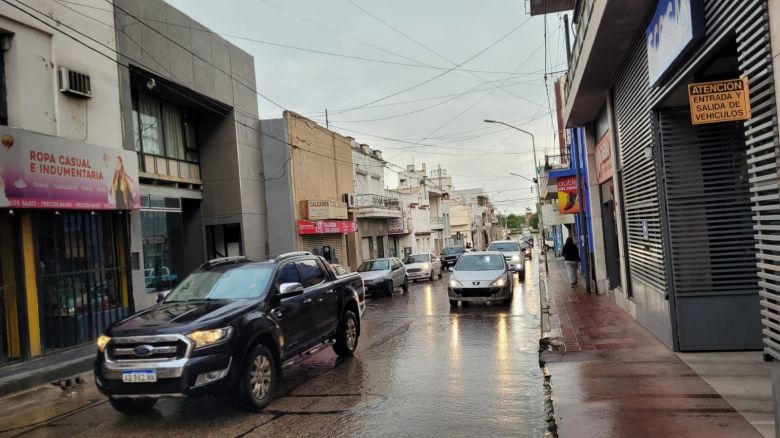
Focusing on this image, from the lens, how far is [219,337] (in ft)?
20.6

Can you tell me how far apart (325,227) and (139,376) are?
21.1m

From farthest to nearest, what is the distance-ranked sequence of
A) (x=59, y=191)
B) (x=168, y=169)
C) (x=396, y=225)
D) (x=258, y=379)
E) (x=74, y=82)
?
(x=396, y=225) < (x=168, y=169) < (x=74, y=82) < (x=59, y=191) < (x=258, y=379)

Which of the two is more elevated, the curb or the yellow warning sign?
the yellow warning sign

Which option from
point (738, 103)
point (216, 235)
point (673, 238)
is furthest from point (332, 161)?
point (738, 103)

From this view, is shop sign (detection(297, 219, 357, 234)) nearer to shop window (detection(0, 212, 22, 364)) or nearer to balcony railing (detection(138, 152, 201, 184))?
balcony railing (detection(138, 152, 201, 184))

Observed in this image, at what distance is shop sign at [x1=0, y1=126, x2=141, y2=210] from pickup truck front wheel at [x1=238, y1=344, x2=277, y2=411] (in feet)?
21.4

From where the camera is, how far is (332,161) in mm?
30938

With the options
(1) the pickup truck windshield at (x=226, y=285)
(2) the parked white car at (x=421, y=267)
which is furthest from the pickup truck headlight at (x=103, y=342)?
(2) the parked white car at (x=421, y=267)

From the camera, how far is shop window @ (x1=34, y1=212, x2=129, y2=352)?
37.9ft

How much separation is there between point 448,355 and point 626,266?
17.5 feet

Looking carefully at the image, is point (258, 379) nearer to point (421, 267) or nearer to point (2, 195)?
point (2, 195)

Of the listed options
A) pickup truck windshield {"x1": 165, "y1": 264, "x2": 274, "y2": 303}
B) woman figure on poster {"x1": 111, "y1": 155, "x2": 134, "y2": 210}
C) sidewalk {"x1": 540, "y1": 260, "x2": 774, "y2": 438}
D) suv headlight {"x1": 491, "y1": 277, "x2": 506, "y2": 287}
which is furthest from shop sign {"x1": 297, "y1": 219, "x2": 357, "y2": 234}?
pickup truck windshield {"x1": 165, "y1": 264, "x2": 274, "y2": 303}

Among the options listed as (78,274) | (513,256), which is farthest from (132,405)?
(513,256)

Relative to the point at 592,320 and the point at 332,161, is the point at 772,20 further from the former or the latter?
the point at 332,161
